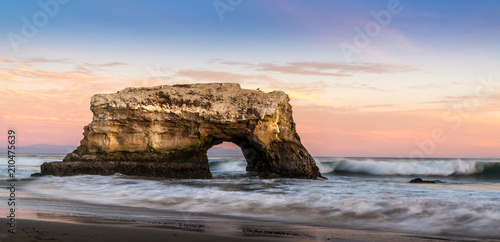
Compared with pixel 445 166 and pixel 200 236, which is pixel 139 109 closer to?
pixel 200 236

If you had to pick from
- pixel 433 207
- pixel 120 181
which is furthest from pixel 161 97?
pixel 433 207

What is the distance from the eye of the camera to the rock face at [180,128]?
19797 mm

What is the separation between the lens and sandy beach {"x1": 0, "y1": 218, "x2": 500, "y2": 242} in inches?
213

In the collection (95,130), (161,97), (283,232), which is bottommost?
(283,232)

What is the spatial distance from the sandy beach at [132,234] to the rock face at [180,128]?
13.0 metres

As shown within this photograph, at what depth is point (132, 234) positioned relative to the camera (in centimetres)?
579

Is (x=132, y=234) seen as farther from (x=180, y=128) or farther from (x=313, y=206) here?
(x=180, y=128)

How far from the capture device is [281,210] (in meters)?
9.56

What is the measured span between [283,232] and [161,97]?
569 inches

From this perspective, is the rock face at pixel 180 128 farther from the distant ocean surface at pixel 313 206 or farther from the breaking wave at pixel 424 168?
the breaking wave at pixel 424 168

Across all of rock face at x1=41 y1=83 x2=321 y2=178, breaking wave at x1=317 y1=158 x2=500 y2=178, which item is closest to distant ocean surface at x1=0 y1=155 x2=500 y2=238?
rock face at x1=41 y1=83 x2=321 y2=178

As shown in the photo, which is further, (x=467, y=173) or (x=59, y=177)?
(x=467, y=173)

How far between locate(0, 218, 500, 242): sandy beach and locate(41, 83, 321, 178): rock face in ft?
42.6

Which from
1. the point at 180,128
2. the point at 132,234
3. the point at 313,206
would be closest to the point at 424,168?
the point at 180,128
